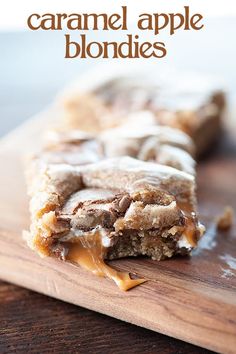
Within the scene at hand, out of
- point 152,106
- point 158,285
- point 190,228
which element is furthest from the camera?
point 152,106

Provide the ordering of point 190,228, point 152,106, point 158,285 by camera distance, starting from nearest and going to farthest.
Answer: point 158,285 < point 190,228 < point 152,106

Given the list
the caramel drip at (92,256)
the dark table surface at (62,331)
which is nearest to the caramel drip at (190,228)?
the caramel drip at (92,256)

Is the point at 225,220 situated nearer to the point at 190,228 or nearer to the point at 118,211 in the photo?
the point at 190,228

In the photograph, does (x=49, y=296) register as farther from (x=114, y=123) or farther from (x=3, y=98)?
(x=3, y=98)

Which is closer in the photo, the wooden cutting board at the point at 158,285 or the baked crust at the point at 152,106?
A: the wooden cutting board at the point at 158,285

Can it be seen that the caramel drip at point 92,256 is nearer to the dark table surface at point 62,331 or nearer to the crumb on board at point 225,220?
the dark table surface at point 62,331

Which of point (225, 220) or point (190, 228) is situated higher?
point (190, 228)

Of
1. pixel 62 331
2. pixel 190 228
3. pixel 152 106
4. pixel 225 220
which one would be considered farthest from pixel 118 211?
pixel 152 106
